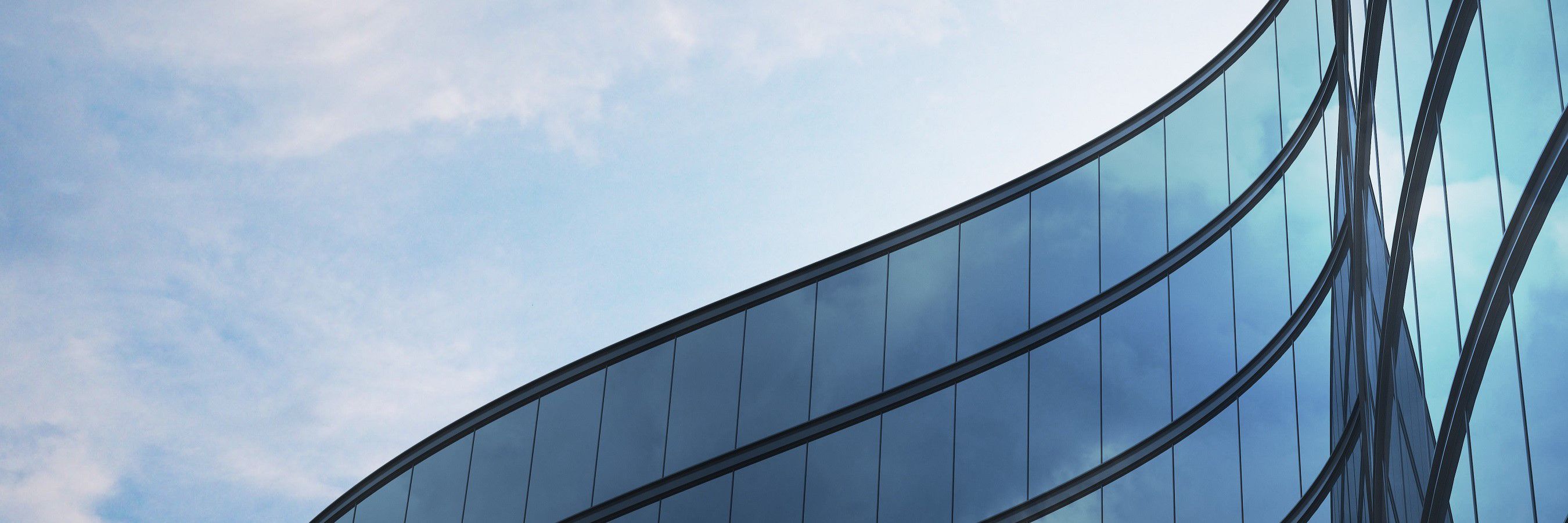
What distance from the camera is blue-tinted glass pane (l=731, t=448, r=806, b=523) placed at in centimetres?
2405

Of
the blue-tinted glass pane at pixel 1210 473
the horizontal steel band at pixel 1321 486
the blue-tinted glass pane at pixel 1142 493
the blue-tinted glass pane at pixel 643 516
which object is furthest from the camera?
the blue-tinted glass pane at pixel 643 516

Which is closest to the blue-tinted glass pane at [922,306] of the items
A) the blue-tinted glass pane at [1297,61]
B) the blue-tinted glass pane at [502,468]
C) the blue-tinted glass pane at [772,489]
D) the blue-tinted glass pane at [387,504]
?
the blue-tinted glass pane at [772,489]

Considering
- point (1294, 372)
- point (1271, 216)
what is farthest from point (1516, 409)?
point (1271, 216)

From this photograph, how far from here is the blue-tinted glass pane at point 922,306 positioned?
82.8ft

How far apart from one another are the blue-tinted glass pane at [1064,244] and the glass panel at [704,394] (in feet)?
19.4

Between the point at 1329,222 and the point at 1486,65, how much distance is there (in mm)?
15450

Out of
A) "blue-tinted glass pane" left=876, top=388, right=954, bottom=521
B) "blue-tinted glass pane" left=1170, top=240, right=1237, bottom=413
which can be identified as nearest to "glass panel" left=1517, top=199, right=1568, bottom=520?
"blue-tinted glass pane" left=876, top=388, right=954, bottom=521

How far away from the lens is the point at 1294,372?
23031 mm

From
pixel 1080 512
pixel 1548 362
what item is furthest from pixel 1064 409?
pixel 1548 362

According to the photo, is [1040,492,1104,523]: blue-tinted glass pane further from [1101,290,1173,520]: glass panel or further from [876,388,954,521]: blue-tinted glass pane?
[876,388,954,521]: blue-tinted glass pane

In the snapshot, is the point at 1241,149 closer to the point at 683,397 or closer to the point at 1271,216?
the point at 1271,216

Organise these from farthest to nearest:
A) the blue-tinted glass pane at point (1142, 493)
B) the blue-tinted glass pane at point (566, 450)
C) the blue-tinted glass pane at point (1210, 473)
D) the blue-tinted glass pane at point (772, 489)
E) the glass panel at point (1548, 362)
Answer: the blue-tinted glass pane at point (566, 450), the blue-tinted glass pane at point (772, 489), the blue-tinted glass pane at point (1142, 493), the blue-tinted glass pane at point (1210, 473), the glass panel at point (1548, 362)

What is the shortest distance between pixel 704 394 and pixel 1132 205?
30.3 ft

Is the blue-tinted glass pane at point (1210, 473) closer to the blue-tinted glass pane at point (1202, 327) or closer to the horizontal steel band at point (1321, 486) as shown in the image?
the blue-tinted glass pane at point (1202, 327)
